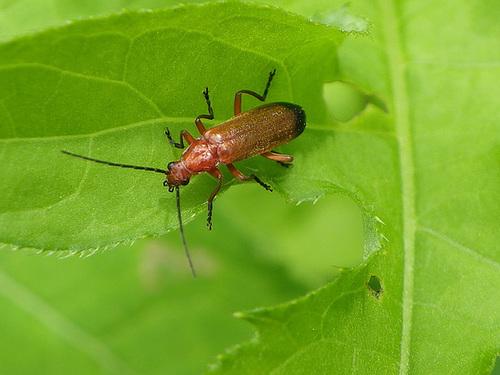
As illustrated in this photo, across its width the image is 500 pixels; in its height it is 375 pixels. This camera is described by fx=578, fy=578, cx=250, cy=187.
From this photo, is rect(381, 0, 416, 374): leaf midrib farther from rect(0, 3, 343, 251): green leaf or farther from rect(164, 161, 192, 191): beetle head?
rect(164, 161, 192, 191): beetle head

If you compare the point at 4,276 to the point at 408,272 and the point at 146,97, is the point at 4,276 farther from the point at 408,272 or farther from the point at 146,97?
the point at 408,272

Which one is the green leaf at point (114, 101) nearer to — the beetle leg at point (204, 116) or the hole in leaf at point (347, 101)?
the beetle leg at point (204, 116)

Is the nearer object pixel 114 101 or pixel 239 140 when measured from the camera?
pixel 114 101

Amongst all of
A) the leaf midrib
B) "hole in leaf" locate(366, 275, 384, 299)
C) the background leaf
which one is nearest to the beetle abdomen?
the background leaf

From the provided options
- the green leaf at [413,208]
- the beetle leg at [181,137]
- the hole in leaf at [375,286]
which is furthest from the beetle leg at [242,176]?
the hole in leaf at [375,286]

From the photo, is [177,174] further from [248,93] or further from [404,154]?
[404,154]

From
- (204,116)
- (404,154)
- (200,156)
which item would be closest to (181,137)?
(204,116)
